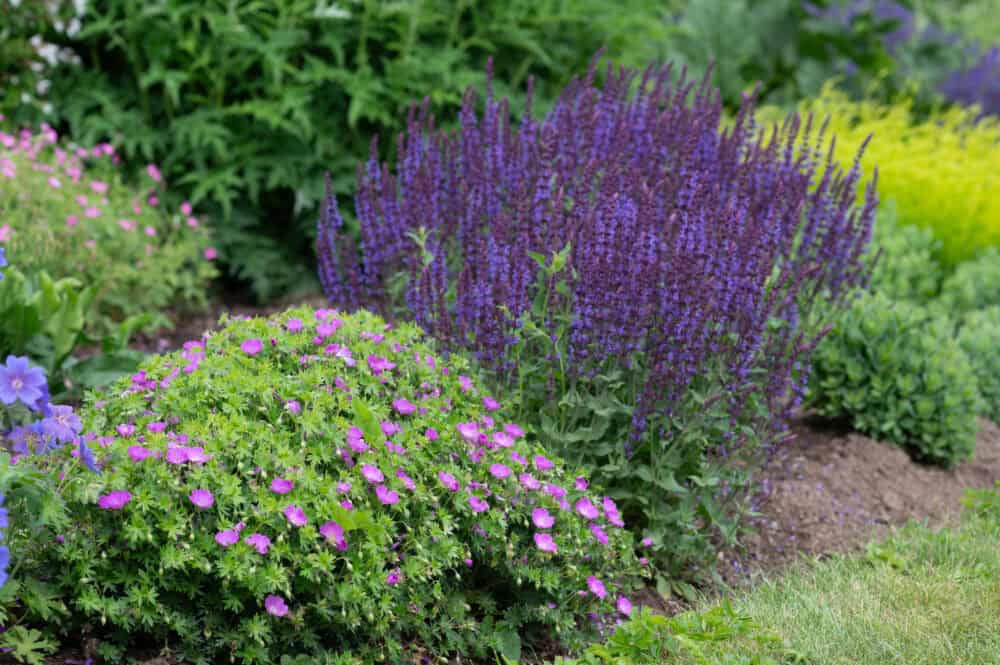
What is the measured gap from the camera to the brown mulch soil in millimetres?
3875

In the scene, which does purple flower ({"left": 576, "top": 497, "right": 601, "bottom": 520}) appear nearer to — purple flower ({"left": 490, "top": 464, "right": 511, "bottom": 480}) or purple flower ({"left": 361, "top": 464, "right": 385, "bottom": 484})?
purple flower ({"left": 490, "top": 464, "right": 511, "bottom": 480})

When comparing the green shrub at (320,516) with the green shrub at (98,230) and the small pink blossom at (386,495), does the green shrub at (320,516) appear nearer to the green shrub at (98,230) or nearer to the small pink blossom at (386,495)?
the small pink blossom at (386,495)

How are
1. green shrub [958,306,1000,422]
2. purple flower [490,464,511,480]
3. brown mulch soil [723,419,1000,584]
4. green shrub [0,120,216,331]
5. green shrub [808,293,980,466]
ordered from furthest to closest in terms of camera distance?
green shrub [958,306,1000,422]
green shrub [0,120,216,331]
green shrub [808,293,980,466]
brown mulch soil [723,419,1000,584]
purple flower [490,464,511,480]

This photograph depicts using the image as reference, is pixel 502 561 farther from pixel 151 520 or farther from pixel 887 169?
pixel 887 169

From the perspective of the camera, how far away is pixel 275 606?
2420mm

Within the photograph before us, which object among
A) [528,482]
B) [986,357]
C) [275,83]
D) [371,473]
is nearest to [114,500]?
[371,473]

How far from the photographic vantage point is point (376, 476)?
261 centimetres

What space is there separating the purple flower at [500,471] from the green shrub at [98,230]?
8.84 feet

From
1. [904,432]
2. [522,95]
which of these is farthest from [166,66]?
[904,432]

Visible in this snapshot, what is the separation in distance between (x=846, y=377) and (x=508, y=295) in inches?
86.7

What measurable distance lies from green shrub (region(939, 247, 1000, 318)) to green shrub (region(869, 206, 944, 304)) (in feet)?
0.36

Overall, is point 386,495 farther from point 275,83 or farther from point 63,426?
point 275,83

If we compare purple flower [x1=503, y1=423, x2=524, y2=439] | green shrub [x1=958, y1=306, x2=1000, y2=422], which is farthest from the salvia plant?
green shrub [x1=958, y1=306, x2=1000, y2=422]

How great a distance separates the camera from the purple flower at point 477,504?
2.74 metres
